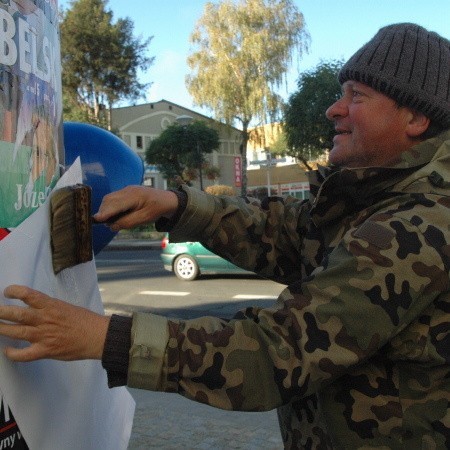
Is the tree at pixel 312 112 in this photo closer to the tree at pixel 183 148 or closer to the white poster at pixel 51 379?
the tree at pixel 183 148

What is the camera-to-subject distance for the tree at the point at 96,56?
110 ft

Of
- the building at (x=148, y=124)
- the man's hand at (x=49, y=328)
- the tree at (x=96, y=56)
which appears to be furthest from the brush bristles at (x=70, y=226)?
the building at (x=148, y=124)

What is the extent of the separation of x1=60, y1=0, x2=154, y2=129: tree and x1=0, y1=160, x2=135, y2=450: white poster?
107 feet

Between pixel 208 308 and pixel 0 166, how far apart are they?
8.18m

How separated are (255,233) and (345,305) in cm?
65

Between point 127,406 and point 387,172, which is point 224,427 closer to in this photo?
point 127,406

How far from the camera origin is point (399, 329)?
112 centimetres

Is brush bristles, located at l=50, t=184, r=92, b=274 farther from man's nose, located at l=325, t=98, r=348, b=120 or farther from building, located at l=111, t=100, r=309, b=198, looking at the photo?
building, located at l=111, t=100, r=309, b=198

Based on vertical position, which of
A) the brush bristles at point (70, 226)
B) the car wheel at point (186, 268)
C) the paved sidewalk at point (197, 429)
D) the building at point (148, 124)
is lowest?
the paved sidewalk at point (197, 429)

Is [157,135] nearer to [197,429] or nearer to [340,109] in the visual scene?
[197,429]

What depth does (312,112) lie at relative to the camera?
2517 centimetres

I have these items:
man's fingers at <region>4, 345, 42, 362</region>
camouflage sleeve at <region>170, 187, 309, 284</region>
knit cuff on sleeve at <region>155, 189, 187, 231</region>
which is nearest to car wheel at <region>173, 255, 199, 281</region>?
camouflage sleeve at <region>170, 187, 309, 284</region>

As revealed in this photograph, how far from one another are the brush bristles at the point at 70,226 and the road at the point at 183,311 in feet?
9.25

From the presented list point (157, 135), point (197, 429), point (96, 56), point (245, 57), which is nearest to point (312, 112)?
point (245, 57)
